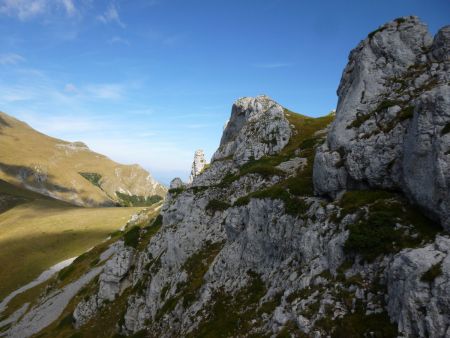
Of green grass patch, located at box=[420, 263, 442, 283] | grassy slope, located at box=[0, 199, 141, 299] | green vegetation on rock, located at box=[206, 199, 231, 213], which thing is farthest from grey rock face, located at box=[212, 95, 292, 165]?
grassy slope, located at box=[0, 199, 141, 299]

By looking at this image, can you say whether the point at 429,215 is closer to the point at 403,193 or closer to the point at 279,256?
the point at 403,193

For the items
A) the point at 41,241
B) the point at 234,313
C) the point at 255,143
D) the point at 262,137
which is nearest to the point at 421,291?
the point at 234,313

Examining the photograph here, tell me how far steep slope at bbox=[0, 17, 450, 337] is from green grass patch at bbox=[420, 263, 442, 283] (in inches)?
2.0

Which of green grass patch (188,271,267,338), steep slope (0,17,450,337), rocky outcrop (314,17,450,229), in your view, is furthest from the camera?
green grass patch (188,271,267,338)

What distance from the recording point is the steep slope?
56.5 feet

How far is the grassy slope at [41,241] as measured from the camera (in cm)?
12838

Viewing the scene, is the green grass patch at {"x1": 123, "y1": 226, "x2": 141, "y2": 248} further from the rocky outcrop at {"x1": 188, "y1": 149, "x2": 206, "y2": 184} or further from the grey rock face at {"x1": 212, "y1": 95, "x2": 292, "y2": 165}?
the rocky outcrop at {"x1": 188, "y1": 149, "x2": 206, "y2": 184}

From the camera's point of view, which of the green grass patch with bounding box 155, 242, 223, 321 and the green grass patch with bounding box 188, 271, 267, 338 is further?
the green grass patch with bounding box 155, 242, 223, 321

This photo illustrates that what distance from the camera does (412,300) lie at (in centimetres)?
1552

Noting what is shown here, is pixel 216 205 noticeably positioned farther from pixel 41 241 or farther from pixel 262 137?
pixel 41 241

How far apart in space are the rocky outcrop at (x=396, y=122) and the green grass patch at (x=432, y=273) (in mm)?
3661

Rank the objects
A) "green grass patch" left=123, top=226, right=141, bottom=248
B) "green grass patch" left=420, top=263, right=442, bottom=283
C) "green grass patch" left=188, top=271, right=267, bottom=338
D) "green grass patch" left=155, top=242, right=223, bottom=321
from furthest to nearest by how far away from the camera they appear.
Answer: "green grass patch" left=123, top=226, right=141, bottom=248, "green grass patch" left=155, top=242, right=223, bottom=321, "green grass patch" left=188, top=271, right=267, bottom=338, "green grass patch" left=420, top=263, right=442, bottom=283

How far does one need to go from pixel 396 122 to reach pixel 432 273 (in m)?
14.1

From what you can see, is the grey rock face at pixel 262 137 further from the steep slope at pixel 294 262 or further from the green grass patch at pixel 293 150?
the green grass patch at pixel 293 150
